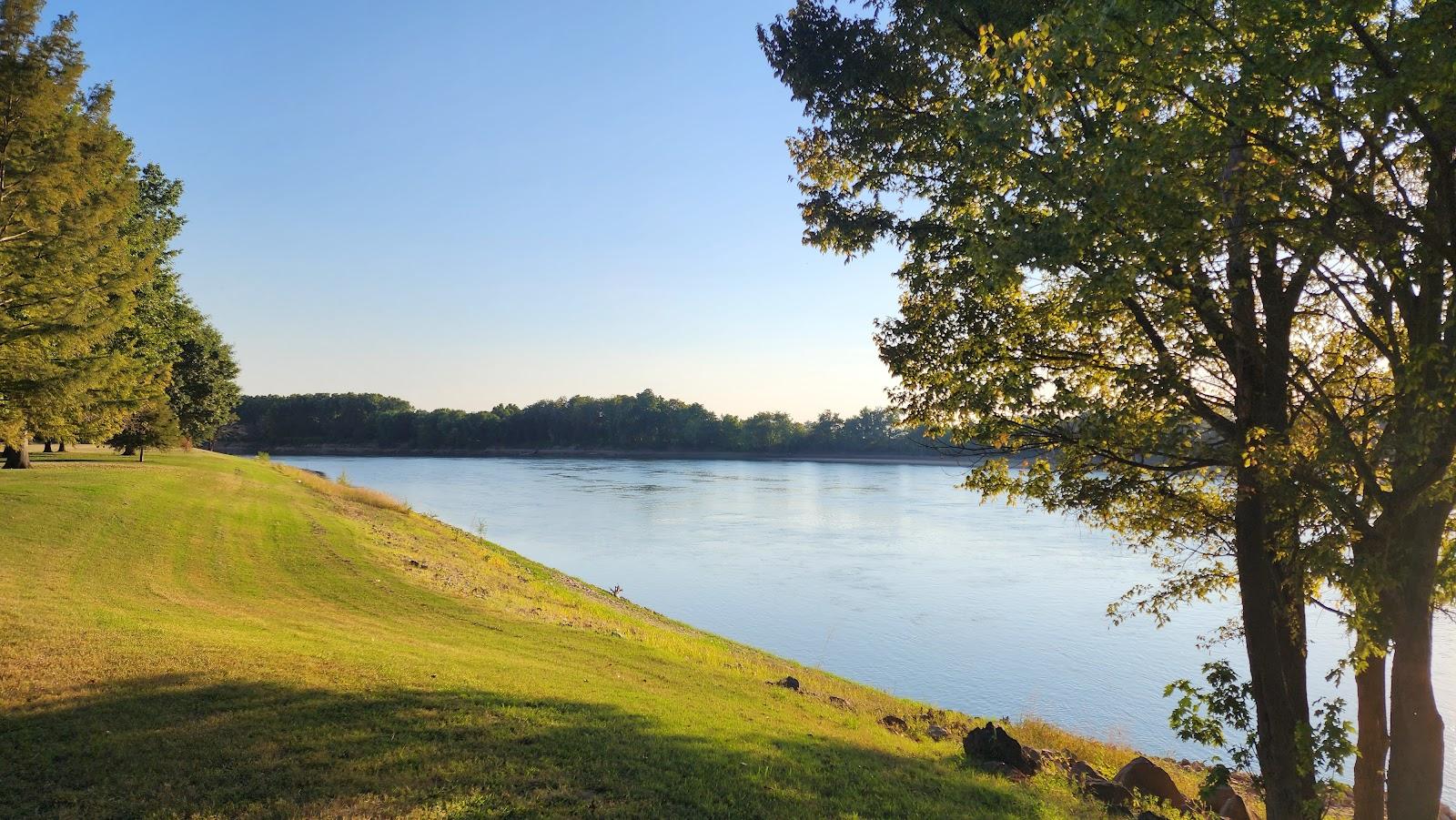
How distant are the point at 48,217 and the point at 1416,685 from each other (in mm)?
25891

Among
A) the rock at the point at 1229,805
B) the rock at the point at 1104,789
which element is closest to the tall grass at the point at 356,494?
the rock at the point at 1104,789

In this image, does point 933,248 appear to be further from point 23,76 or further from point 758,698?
point 23,76

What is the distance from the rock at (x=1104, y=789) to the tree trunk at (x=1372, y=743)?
2484 mm

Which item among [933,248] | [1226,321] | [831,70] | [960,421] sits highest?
[831,70]

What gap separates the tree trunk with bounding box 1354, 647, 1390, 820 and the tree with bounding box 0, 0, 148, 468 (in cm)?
2533

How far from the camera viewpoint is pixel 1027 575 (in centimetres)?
3444

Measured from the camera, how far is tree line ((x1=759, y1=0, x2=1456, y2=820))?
6008 mm

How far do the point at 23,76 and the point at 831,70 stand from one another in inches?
726

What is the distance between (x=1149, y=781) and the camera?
10734 mm

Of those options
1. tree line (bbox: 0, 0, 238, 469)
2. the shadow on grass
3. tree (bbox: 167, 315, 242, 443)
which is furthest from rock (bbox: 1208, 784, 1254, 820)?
tree (bbox: 167, 315, 242, 443)

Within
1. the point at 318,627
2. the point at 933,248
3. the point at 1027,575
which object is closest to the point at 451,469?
the point at 1027,575

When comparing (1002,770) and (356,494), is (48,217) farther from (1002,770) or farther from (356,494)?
(356,494)

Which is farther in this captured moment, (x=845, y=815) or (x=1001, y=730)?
(x=1001, y=730)

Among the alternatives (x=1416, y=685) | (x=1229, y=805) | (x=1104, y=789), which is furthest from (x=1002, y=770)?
(x=1416, y=685)
